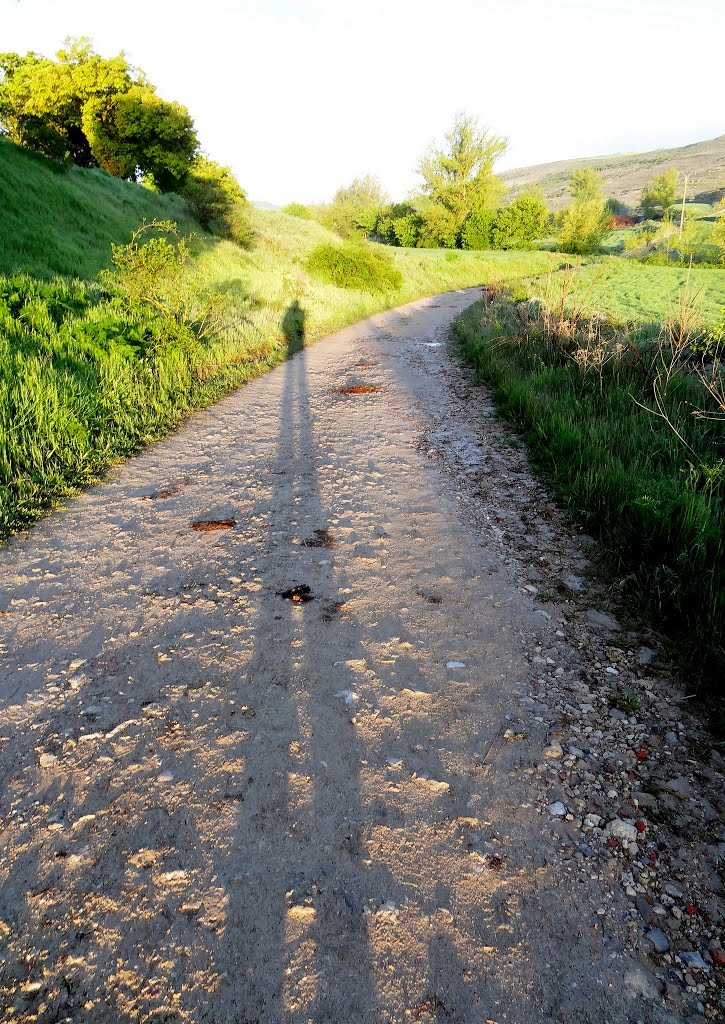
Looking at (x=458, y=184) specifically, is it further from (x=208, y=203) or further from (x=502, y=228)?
(x=208, y=203)

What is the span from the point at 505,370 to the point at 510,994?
796 cm

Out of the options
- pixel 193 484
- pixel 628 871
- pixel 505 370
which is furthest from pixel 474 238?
pixel 628 871

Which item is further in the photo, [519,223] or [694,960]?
[519,223]

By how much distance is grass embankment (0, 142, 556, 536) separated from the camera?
5.18m

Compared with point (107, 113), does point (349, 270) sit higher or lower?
lower

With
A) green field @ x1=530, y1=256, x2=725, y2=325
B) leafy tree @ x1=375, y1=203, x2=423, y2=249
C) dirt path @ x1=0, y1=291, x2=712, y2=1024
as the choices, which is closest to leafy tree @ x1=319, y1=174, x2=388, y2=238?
leafy tree @ x1=375, y1=203, x2=423, y2=249

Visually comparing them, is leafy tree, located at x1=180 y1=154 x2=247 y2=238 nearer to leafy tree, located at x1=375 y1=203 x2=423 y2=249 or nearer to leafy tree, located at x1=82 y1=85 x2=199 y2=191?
leafy tree, located at x1=82 y1=85 x2=199 y2=191

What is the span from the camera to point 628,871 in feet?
6.36

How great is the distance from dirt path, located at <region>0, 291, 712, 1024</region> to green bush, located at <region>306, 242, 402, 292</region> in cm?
1623

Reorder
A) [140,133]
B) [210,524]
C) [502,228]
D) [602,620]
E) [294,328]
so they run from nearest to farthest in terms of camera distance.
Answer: [602,620] → [210,524] → [294,328] → [140,133] → [502,228]

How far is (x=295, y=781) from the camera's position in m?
2.27

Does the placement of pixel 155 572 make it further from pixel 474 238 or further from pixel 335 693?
pixel 474 238

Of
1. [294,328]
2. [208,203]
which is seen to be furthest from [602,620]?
[208,203]

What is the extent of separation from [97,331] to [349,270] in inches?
524
